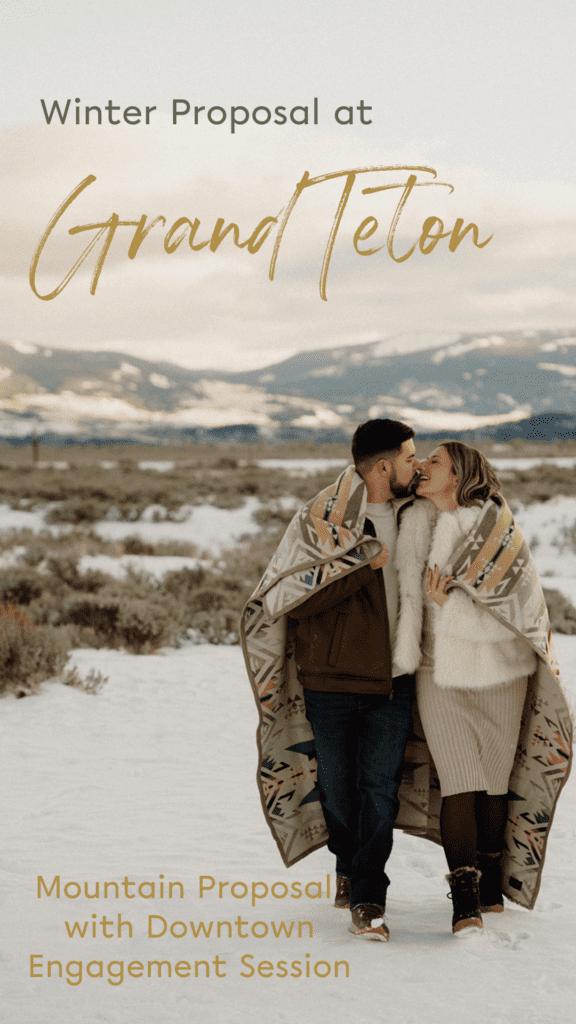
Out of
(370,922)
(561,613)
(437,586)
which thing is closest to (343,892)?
(370,922)

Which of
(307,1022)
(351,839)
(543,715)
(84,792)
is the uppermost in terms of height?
(543,715)

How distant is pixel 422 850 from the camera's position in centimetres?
528

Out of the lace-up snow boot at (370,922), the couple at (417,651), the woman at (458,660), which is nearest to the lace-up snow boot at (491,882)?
the couple at (417,651)

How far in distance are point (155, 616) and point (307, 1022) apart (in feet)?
25.5

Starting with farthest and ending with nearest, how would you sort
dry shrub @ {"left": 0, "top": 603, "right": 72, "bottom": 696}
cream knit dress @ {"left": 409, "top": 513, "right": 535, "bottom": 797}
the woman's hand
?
dry shrub @ {"left": 0, "top": 603, "right": 72, "bottom": 696}
cream knit dress @ {"left": 409, "top": 513, "right": 535, "bottom": 797}
the woman's hand

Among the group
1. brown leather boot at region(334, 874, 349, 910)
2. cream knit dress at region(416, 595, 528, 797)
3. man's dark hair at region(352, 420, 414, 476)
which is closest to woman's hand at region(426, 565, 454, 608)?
cream knit dress at region(416, 595, 528, 797)

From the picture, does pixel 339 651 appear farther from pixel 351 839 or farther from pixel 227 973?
pixel 227 973

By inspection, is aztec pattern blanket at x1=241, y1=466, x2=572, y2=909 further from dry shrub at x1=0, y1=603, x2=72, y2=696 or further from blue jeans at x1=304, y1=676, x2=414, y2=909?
dry shrub at x1=0, y1=603, x2=72, y2=696

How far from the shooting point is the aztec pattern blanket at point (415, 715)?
3611 millimetres

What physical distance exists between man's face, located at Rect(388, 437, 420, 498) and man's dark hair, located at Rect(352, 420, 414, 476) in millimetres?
26

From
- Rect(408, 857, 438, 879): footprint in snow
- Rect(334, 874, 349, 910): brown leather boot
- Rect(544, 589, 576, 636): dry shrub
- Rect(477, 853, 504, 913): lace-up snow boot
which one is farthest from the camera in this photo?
Rect(544, 589, 576, 636): dry shrub

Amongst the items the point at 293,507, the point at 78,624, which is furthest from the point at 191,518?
Result: the point at 78,624

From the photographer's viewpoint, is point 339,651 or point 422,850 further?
point 422,850

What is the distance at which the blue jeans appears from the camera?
3752 millimetres
